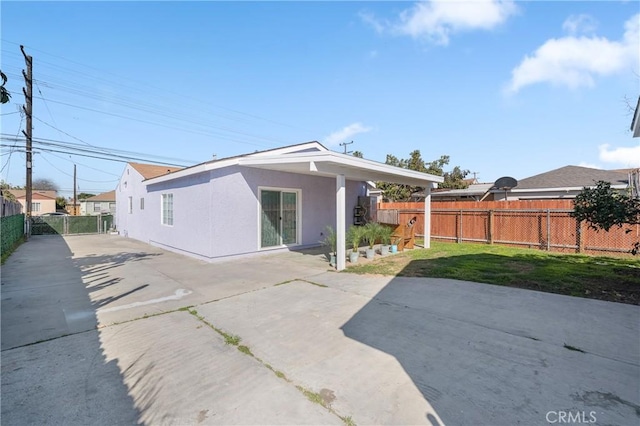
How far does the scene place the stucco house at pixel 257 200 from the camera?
839 centimetres

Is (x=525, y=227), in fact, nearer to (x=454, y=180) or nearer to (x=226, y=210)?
(x=226, y=210)

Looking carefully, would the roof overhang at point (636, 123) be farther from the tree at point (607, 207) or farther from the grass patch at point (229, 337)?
the grass patch at point (229, 337)

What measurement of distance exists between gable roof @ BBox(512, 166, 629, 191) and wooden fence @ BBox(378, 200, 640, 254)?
6.64 m

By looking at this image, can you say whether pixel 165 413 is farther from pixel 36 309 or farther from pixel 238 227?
pixel 238 227

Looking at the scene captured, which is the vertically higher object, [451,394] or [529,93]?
[529,93]

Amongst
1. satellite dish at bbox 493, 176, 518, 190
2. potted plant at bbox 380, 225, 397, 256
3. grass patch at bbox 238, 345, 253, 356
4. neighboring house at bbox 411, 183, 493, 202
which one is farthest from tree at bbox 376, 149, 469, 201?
grass patch at bbox 238, 345, 253, 356

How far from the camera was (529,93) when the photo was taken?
10.1 metres

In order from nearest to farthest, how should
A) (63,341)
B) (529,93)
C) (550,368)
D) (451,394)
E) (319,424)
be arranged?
(319,424) → (451,394) → (550,368) → (63,341) → (529,93)

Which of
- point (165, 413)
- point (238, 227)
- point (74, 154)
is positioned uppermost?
point (74, 154)

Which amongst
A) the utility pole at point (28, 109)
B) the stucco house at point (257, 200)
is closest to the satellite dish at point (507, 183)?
the stucco house at point (257, 200)

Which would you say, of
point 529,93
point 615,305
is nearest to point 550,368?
point 615,305

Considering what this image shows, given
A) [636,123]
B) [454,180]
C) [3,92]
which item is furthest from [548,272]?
[454,180]

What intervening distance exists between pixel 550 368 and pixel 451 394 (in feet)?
4.11

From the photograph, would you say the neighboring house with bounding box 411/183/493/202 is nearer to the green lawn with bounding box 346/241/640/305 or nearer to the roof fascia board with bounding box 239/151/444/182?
the green lawn with bounding box 346/241/640/305
